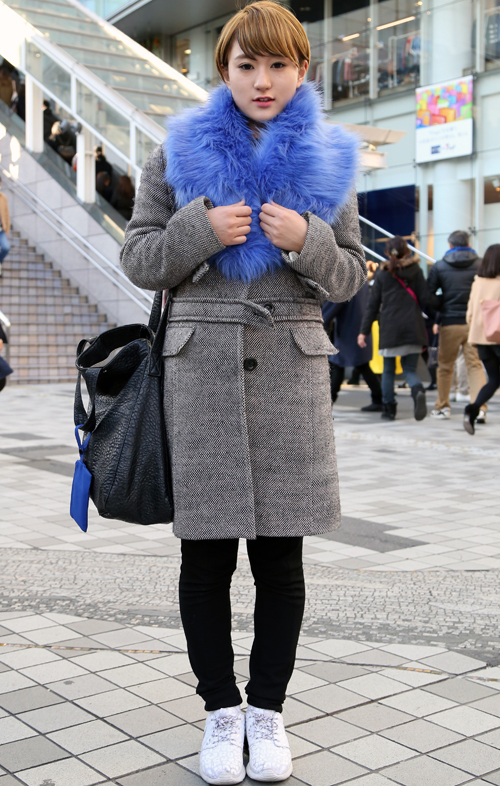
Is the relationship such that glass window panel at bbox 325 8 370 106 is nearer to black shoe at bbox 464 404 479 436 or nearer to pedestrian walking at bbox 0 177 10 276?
pedestrian walking at bbox 0 177 10 276

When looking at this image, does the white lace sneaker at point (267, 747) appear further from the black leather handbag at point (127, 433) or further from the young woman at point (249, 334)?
the black leather handbag at point (127, 433)

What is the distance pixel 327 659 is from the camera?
3109mm

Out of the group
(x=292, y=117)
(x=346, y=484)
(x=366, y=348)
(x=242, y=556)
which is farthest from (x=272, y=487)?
(x=366, y=348)

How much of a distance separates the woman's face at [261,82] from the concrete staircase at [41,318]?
1232 cm

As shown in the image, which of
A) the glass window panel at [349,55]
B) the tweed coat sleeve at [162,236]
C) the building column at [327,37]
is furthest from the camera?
the building column at [327,37]

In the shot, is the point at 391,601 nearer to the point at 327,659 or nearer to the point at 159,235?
the point at 327,659

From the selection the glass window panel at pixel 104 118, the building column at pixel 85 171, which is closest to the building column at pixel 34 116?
the building column at pixel 85 171

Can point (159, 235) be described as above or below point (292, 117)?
below

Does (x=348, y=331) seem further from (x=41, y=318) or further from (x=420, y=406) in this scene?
(x=41, y=318)

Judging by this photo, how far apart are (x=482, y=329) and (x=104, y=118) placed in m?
9.16

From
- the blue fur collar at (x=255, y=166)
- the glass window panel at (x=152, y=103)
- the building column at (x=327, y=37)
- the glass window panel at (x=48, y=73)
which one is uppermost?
the building column at (x=327, y=37)

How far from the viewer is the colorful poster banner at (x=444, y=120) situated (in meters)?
18.9

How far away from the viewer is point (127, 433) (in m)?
2.30

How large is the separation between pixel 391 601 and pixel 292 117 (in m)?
2.10
